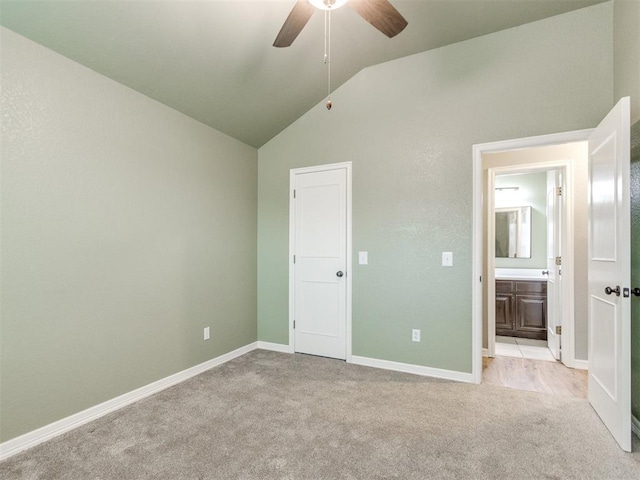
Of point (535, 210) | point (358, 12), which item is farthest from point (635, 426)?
point (535, 210)

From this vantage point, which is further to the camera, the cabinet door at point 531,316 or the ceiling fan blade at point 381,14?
the cabinet door at point 531,316

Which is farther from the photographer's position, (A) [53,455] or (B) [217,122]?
(B) [217,122]

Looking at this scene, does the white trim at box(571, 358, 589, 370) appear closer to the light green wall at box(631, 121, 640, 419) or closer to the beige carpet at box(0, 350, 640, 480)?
the beige carpet at box(0, 350, 640, 480)

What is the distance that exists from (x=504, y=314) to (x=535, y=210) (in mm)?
1761

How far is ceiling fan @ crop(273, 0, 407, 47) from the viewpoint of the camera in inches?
64.7

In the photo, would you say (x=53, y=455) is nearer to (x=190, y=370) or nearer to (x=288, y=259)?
(x=190, y=370)

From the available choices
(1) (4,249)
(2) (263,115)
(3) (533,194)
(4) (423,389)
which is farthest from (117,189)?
(3) (533,194)

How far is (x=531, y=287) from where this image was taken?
441 centimetres

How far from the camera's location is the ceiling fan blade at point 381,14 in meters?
1.64

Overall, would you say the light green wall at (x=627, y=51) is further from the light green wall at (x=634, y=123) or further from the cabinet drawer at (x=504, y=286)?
the cabinet drawer at (x=504, y=286)

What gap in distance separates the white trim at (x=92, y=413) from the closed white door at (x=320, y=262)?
1063 mm

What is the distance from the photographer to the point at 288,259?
3812 millimetres

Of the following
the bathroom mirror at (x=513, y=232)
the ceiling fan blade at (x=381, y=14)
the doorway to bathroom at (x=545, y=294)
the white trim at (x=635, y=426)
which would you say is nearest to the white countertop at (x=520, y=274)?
the doorway to bathroom at (x=545, y=294)

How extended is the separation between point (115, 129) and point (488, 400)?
11.6 ft
